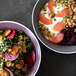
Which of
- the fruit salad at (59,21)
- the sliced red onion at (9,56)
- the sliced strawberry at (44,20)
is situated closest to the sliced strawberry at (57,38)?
the fruit salad at (59,21)

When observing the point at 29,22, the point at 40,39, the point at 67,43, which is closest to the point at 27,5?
the point at 29,22

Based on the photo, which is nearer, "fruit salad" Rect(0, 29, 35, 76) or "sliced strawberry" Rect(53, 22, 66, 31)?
"fruit salad" Rect(0, 29, 35, 76)

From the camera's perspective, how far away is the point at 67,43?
1311mm

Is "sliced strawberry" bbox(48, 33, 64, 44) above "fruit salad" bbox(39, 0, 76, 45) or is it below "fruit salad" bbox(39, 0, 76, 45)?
below

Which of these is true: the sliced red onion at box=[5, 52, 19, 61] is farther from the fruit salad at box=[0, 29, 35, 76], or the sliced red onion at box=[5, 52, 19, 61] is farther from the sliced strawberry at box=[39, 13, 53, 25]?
the sliced strawberry at box=[39, 13, 53, 25]

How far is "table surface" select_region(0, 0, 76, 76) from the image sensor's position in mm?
1324

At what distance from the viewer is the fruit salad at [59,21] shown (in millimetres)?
1310

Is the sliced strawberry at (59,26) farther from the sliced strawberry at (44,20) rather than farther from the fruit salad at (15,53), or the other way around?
the fruit salad at (15,53)

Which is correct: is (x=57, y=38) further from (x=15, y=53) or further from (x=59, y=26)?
(x=15, y=53)

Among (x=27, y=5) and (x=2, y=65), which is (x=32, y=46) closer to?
(x=2, y=65)

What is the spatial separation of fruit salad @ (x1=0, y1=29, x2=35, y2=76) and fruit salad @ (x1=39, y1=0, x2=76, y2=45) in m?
0.21

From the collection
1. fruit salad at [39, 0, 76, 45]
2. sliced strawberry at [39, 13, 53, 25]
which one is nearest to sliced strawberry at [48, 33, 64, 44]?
fruit salad at [39, 0, 76, 45]

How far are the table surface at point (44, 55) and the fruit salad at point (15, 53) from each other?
0.15 metres

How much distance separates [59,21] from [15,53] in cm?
47
